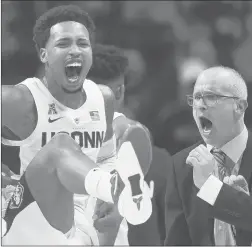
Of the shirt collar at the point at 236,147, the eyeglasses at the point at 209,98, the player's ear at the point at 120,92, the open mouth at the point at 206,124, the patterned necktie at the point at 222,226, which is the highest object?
the player's ear at the point at 120,92

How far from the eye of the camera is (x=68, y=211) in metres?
→ 2.00

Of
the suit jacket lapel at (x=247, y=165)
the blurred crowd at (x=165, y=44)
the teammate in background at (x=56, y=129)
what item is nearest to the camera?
the teammate in background at (x=56, y=129)

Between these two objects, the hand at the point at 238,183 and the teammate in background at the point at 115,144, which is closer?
the hand at the point at 238,183

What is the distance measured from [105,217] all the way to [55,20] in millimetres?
779

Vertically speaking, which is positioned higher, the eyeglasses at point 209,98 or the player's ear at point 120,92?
the player's ear at point 120,92

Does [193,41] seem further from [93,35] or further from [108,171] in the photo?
[108,171]

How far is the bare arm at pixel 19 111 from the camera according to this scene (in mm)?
1904

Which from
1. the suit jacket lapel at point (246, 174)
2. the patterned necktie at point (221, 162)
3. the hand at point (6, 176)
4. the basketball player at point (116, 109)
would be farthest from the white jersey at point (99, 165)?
the suit jacket lapel at point (246, 174)

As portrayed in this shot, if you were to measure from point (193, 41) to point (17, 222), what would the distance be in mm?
1046

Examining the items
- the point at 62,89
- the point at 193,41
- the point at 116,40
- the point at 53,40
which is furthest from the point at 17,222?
the point at 193,41

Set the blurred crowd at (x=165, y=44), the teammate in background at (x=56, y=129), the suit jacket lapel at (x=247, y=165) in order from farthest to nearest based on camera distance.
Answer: the blurred crowd at (x=165, y=44) < the suit jacket lapel at (x=247, y=165) < the teammate in background at (x=56, y=129)

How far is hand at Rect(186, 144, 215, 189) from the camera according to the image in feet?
6.34

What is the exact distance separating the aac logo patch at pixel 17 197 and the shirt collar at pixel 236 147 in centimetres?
74

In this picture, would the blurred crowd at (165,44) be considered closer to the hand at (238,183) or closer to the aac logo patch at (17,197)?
the hand at (238,183)
